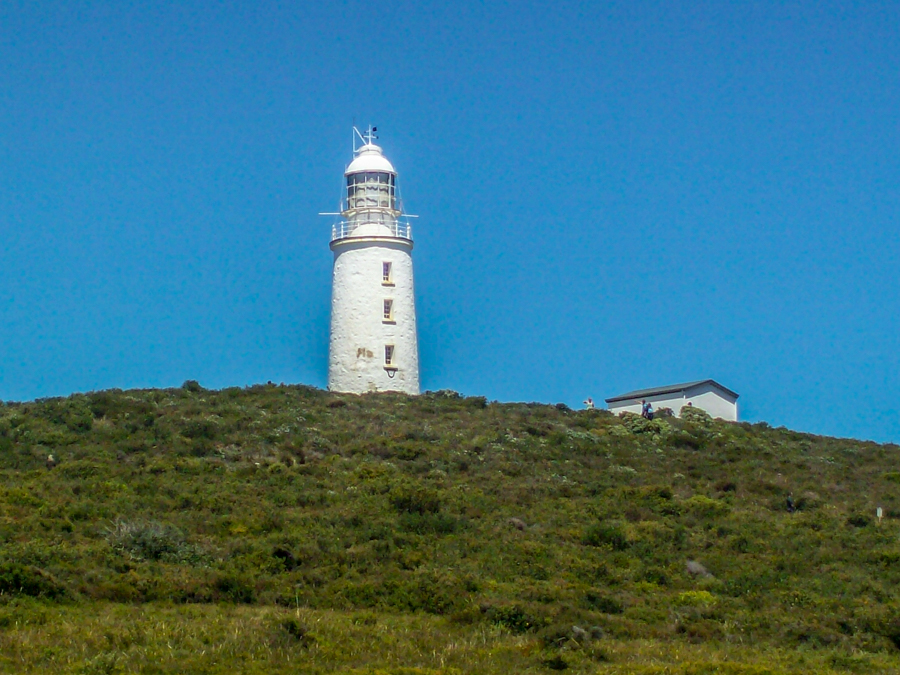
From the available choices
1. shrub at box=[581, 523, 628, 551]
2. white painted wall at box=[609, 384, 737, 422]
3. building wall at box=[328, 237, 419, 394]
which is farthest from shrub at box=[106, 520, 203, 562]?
white painted wall at box=[609, 384, 737, 422]

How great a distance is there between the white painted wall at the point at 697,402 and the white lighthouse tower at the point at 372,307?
26.0 ft

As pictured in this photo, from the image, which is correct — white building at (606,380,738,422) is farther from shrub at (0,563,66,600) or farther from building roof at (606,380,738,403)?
shrub at (0,563,66,600)

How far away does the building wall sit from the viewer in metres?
43.9

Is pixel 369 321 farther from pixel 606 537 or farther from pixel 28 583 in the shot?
pixel 28 583

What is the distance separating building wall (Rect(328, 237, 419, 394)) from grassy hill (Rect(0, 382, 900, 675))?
4.59 metres

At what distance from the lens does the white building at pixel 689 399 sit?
45.3 m

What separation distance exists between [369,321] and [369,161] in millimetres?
6359

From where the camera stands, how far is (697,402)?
45.3 meters

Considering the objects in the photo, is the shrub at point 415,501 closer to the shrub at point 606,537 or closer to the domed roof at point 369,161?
the shrub at point 606,537

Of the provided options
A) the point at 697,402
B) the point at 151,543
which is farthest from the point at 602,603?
the point at 697,402

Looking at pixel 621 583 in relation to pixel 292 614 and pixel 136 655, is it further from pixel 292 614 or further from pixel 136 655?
pixel 136 655

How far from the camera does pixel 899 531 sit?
2831 cm

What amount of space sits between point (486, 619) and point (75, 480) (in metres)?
12.2

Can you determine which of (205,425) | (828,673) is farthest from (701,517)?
(205,425)
